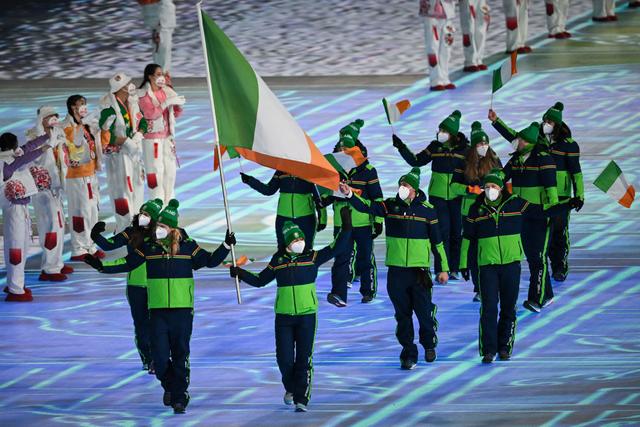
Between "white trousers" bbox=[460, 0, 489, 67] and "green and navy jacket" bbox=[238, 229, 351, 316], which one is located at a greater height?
"green and navy jacket" bbox=[238, 229, 351, 316]

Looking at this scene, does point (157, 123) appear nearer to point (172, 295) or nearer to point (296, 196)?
point (296, 196)

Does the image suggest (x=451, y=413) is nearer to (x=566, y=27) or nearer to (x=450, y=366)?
(x=450, y=366)

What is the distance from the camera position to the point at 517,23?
30.2 metres

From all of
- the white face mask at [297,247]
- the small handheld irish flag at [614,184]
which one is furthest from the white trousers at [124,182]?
the small handheld irish flag at [614,184]

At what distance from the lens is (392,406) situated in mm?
14344

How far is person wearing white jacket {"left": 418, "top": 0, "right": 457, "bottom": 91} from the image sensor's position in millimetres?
27250

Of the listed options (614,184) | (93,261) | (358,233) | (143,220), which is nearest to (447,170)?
(358,233)

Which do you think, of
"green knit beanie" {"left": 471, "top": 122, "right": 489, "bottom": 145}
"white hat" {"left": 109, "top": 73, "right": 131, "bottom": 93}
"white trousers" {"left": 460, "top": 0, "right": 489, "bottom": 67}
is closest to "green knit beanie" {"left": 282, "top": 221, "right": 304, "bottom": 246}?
"green knit beanie" {"left": 471, "top": 122, "right": 489, "bottom": 145}

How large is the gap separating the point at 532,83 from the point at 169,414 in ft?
51.2

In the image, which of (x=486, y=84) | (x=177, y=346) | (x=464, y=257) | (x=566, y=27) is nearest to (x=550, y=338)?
(x=464, y=257)

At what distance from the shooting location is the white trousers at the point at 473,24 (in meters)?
28.6

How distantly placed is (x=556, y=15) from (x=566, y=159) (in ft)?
47.8

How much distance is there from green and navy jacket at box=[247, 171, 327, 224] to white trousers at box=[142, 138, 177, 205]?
3.58 meters

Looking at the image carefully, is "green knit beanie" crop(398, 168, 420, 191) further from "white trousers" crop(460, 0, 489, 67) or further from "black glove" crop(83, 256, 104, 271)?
"white trousers" crop(460, 0, 489, 67)
